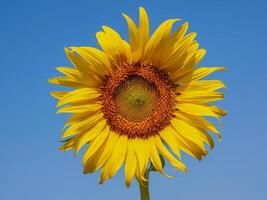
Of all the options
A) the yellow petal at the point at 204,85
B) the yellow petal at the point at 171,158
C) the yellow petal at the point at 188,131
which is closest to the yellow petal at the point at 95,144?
the yellow petal at the point at 171,158

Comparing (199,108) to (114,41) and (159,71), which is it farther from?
(114,41)

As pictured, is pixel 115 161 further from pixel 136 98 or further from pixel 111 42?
pixel 111 42

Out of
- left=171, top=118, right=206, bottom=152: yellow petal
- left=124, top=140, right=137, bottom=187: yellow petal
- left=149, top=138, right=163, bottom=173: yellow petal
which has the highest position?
left=171, top=118, right=206, bottom=152: yellow petal

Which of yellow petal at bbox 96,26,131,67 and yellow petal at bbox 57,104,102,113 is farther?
yellow petal at bbox 57,104,102,113

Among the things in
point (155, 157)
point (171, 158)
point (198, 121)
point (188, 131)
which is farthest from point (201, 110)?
point (155, 157)

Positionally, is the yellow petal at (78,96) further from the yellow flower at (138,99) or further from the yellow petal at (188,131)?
the yellow petal at (188,131)

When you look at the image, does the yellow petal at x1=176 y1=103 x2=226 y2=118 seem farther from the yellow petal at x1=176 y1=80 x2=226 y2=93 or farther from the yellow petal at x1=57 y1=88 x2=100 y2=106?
the yellow petal at x1=57 y1=88 x2=100 y2=106

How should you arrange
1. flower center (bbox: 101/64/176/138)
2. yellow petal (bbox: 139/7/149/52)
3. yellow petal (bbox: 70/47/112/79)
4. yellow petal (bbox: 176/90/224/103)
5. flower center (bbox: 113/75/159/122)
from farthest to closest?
flower center (bbox: 113/75/159/122) → flower center (bbox: 101/64/176/138) → yellow petal (bbox: 176/90/224/103) → yellow petal (bbox: 70/47/112/79) → yellow petal (bbox: 139/7/149/52)

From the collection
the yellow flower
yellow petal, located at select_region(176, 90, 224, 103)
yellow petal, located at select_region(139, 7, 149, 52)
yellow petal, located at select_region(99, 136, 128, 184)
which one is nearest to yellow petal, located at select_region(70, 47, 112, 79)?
the yellow flower
